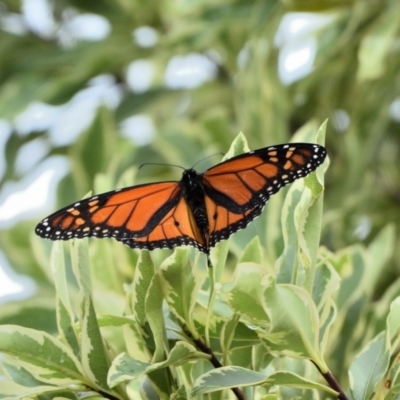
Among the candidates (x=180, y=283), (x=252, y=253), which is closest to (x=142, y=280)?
(x=180, y=283)

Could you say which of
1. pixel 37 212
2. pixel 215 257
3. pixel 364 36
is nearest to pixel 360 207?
pixel 364 36

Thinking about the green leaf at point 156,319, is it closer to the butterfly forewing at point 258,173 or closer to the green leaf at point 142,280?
the green leaf at point 142,280

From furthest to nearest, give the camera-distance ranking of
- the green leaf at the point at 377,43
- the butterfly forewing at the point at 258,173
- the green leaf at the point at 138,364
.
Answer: the green leaf at the point at 377,43
the butterfly forewing at the point at 258,173
the green leaf at the point at 138,364

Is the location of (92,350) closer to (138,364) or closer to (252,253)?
(138,364)

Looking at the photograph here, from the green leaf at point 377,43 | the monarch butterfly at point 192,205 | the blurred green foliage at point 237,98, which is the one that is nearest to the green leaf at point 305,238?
the monarch butterfly at point 192,205

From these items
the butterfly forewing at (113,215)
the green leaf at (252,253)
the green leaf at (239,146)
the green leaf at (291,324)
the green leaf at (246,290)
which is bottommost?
the green leaf at (291,324)

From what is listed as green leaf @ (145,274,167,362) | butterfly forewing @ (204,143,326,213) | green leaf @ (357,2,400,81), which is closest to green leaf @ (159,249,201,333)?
green leaf @ (145,274,167,362)

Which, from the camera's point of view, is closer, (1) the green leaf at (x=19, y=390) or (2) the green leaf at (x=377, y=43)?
(1) the green leaf at (x=19, y=390)
